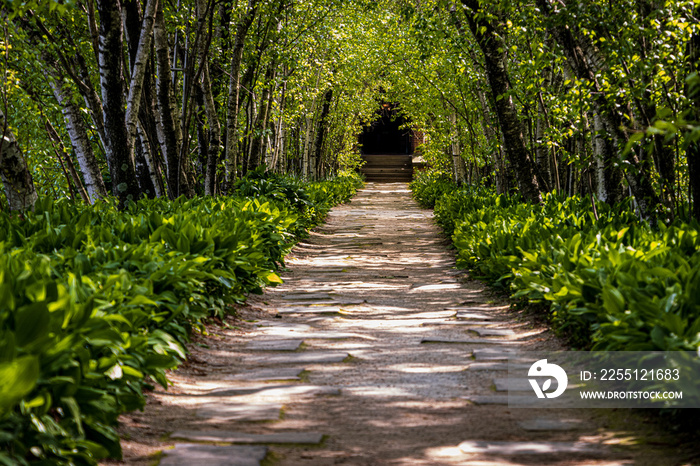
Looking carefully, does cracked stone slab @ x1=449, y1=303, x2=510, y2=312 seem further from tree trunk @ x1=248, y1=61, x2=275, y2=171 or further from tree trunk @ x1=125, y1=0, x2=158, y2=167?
tree trunk @ x1=248, y1=61, x2=275, y2=171

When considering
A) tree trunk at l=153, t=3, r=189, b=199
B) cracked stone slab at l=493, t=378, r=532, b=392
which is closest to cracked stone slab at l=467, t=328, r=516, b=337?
cracked stone slab at l=493, t=378, r=532, b=392

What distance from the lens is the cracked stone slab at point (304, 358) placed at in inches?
208

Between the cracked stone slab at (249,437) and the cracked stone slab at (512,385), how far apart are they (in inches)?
55.2

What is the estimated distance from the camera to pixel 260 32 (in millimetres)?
14414

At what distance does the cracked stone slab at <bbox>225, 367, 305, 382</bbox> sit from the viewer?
190 inches

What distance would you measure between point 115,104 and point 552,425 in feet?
24.8

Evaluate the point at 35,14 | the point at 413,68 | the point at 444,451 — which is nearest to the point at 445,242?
the point at 413,68

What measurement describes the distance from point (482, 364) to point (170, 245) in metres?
2.90

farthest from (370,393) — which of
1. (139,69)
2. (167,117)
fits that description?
(167,117)

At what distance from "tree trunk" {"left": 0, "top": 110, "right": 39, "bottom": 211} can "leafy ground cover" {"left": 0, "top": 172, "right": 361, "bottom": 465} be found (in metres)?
0.29

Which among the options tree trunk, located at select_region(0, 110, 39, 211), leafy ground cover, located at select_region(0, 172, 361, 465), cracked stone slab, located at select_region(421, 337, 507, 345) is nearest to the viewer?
leafy ground cover, located at select_region(0, 172, 361, 465)

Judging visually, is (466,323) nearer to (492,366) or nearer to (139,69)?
(492,366)

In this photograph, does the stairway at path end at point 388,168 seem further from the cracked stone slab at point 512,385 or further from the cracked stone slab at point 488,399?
the cracked stone slab at point 488,399

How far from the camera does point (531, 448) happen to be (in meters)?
3.54
